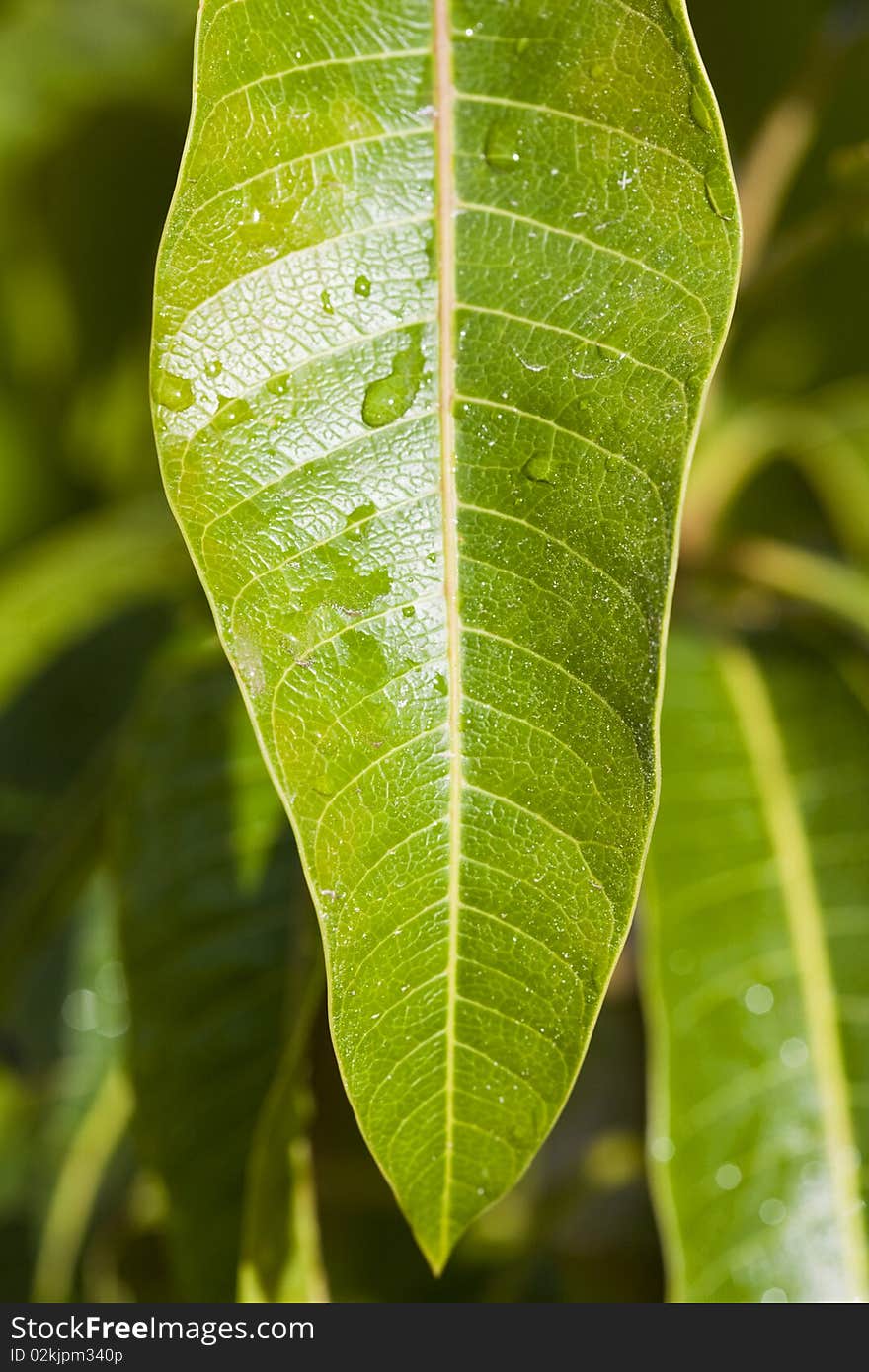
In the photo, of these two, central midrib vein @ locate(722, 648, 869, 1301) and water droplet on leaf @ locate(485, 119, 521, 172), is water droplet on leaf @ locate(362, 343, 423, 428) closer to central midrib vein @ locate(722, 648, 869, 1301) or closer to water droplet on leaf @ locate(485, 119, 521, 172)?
water droplet on leaf @ locate(485, 119, 521, 172)

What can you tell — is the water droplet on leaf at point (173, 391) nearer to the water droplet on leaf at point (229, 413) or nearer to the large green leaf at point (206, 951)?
the water droplet on leaf at point (229, 413)

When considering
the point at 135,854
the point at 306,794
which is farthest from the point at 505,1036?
the point at 135,854

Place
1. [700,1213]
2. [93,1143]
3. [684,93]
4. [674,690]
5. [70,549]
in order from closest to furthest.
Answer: [684,93] → [700,1213] → [674,690] → [93,1143] → [70,549]

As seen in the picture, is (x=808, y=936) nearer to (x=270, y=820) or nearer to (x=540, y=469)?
(x=270, y=820)

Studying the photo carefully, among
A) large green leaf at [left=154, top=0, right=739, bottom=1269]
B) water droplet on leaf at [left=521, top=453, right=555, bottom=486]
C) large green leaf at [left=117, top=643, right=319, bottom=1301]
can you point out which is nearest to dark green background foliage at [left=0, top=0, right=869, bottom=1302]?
large green leaf at [left=117, top=643, right=319, bottom=1301]

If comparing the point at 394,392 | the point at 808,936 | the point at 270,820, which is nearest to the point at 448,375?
the point at 394,392

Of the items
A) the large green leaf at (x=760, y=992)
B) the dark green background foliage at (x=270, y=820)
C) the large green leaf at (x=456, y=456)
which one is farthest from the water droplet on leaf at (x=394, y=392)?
the large green leaf at (x=760, y=992)

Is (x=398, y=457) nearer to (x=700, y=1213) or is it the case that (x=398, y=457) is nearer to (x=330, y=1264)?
(x=700, y=1213)
